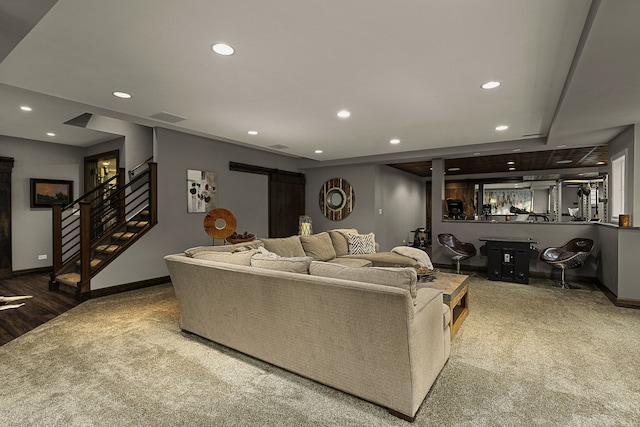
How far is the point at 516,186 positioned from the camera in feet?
32.3

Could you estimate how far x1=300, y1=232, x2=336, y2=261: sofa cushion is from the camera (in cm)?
496

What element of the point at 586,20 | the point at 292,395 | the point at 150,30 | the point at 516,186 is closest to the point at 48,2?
the point at 150,30

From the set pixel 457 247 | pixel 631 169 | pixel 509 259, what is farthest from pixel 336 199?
pixel 631 169

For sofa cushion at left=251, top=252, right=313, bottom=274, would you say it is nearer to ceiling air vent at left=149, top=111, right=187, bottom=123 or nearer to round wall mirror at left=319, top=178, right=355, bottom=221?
ceiling air vent at left=149, top=111, right=187, bottom=123

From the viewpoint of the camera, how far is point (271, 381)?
90.2 inches

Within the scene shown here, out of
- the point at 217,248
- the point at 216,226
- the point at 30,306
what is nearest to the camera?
the point at 217,248

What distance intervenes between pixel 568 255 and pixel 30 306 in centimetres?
763

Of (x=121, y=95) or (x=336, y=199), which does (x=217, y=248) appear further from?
(x=336, y=199)

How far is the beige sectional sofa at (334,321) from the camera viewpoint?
6.04 feet

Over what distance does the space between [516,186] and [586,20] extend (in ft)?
29.5

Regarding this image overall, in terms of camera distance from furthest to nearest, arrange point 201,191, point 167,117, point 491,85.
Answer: point 201,191, point 167,117, point 491,85

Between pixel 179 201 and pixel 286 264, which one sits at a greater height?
pixel 179 201

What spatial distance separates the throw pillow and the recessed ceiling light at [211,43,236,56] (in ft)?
12.4

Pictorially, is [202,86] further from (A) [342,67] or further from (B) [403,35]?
(B) [403,35]
